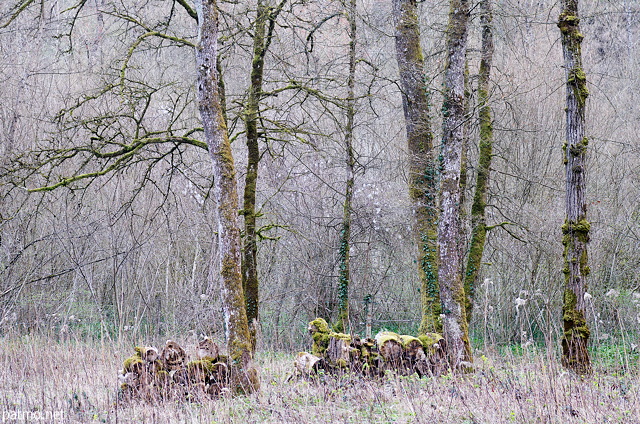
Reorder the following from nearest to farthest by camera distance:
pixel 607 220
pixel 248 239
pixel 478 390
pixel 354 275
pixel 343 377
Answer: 1. pixel 478 390
2. pixel 343 377
3. pixel 248 239
4. pixel 607 220
5. pixel 354 275

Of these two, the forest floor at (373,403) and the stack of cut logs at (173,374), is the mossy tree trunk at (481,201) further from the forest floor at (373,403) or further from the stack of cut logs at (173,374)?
the stack of cut logs at (173,374)

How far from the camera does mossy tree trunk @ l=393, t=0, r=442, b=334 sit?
9398mm

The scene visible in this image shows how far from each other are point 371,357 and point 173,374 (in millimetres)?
2178

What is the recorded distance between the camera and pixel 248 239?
9.27 m

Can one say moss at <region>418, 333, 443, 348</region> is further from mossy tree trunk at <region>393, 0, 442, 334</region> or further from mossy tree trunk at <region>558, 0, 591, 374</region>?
mossy tree trunk at <region>393, 0, 442, 334</region>

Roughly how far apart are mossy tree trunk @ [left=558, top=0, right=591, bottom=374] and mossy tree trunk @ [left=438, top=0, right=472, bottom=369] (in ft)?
3.80

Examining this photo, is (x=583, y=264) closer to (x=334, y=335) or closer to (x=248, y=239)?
(x=334, y=335)

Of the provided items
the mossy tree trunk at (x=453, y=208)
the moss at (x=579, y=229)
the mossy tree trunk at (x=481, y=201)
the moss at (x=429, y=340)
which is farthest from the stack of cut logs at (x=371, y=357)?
the mossy tree trunk at (x=481, y=201)

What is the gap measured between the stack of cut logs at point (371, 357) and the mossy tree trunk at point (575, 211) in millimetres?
1509

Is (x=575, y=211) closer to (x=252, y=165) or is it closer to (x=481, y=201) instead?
(x=481, y=201)

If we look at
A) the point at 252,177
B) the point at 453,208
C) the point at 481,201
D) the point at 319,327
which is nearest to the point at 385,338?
the point at 319,327

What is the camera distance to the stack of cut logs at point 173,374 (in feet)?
19.0

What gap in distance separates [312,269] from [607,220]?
635 cm

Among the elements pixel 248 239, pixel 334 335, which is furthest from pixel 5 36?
pixel 334 335
